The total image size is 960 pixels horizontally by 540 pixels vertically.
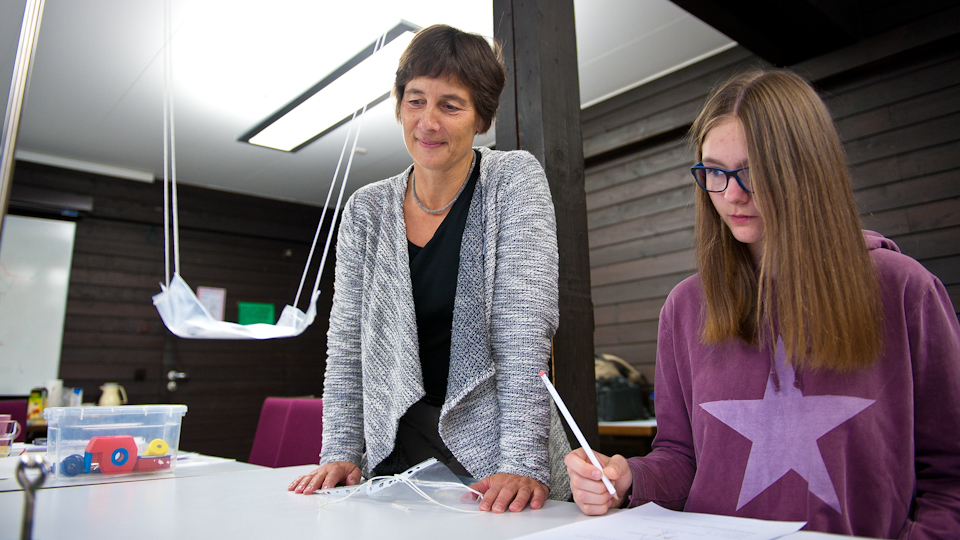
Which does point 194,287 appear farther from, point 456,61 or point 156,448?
point 456,61

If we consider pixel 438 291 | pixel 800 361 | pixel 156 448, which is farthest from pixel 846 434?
pixel 156 448

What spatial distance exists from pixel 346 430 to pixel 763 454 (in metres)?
0.70

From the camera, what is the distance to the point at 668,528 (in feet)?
2.02

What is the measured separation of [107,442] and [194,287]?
4.58m

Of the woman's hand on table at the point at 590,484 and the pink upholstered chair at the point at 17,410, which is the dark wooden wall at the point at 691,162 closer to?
the woman's hand on table at the point at 590,484

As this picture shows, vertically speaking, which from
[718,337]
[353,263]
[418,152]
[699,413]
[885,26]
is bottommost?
[699,413]

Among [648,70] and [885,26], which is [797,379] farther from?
[648,70]

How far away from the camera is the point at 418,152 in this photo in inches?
43.7

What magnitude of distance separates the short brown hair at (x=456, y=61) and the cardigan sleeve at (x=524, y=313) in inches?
6.6

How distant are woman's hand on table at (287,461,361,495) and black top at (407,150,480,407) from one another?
0.18m

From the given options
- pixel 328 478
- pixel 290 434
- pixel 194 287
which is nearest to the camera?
pixel 328 478

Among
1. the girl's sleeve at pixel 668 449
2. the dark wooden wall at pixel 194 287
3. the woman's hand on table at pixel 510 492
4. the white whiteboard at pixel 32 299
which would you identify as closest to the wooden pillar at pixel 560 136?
the girl's sleeve at pixel 668 449

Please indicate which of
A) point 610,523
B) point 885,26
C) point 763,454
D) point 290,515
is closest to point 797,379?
point 763,454

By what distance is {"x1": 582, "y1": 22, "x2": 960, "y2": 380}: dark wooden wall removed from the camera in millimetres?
2586
